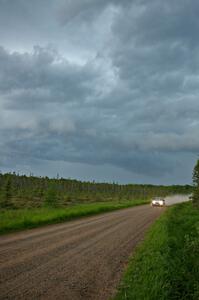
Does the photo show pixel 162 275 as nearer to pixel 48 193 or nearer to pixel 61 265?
pixel 61 265

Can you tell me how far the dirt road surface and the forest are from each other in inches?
1354

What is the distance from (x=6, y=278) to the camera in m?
8.21

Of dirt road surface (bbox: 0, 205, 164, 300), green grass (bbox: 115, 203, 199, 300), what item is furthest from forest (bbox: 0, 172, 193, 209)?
green grass (bbox: 115, 203, 199, 300)

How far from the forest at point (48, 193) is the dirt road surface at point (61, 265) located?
34.4m

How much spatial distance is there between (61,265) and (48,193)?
4048 cm

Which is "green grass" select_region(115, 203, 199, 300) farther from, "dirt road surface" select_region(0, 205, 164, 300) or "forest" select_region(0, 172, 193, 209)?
"forest" select_region(0, 172, 193, 209)

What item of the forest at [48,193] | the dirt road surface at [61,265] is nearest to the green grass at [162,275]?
the dirt road surface at [61,265]

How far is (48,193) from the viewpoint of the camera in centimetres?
4984

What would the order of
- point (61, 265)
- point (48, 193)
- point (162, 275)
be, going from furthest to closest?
point (48, 193) < point (61, 265) < point (162, 275)

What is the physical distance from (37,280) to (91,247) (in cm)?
560

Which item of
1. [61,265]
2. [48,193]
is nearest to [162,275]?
[61,265]

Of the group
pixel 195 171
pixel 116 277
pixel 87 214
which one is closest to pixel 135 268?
pixel 116 277

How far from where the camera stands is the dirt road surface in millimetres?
7449

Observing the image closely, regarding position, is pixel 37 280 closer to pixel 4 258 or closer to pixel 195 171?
pixel 4 258
